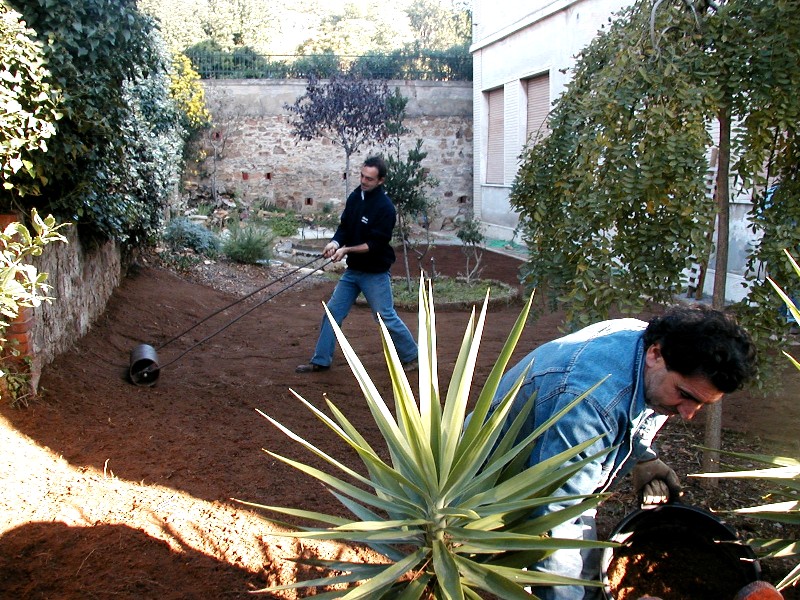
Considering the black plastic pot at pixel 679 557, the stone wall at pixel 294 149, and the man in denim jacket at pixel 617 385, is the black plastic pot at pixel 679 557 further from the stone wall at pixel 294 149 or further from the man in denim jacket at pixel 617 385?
the stone wall at pixel 294 149

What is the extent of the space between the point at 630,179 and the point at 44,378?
3776mm

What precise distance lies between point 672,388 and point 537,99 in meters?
13.4

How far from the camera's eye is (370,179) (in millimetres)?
6199

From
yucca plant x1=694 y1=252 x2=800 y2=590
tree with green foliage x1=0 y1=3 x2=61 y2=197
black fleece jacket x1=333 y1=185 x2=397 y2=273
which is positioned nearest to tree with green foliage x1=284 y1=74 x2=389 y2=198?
black fleece jacket x1=333 y1=185 x2=397 y2=273

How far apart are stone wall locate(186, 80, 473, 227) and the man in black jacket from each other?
481 inches

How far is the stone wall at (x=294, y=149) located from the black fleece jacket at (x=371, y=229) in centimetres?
1220

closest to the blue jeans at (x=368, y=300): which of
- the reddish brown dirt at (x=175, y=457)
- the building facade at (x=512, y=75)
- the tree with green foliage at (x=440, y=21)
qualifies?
the reddish brown dirt at (x=175, y=457)

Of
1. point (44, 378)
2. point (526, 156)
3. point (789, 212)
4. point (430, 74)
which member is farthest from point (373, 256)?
point (430, 74)

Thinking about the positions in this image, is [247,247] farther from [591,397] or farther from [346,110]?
[591,397]

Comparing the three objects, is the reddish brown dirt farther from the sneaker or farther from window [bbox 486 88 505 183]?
window [bbox 486 88 505 183]

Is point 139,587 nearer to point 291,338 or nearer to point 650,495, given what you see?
point 650,495

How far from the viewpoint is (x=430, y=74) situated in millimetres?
19641

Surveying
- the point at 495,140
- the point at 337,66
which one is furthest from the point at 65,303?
the point at 337,66

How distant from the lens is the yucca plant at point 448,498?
80.2 inches
